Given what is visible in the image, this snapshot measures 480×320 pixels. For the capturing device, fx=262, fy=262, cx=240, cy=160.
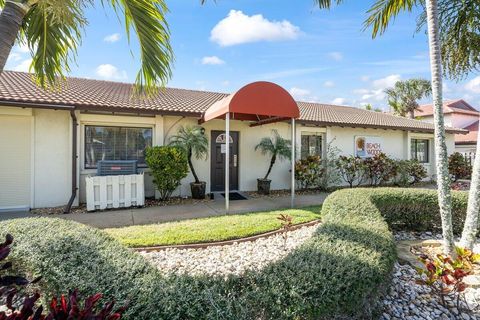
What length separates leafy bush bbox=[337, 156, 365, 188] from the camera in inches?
502

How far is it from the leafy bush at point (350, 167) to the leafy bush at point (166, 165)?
7714 mm

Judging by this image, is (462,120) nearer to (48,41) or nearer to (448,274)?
(448,274)

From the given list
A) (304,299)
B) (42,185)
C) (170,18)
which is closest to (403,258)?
(304,299)

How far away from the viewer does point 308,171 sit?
1162 cm

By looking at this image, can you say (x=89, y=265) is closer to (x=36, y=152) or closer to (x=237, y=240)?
(x=237, y=240)

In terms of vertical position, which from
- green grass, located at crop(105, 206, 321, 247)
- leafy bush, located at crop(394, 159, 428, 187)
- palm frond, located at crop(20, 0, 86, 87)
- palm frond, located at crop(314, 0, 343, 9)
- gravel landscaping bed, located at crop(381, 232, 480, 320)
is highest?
palm frond, located at crop(314, 0, 343, 9)

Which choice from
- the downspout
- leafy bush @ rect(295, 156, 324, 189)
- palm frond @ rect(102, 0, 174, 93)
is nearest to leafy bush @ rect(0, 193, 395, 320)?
palm frond @ rect(102, 0, 174, 93)

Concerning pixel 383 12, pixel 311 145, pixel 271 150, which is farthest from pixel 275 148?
pixel 383 12

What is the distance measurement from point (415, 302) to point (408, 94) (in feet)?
93.3

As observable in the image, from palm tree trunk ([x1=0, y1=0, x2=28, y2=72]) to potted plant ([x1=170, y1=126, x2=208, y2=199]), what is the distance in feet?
20.7

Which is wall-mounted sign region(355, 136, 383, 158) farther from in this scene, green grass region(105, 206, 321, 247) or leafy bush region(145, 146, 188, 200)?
leafy bush region(145, 146, 188, 200)

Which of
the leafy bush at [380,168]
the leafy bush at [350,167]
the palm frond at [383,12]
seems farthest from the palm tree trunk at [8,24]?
the leafy bush at [380,168]

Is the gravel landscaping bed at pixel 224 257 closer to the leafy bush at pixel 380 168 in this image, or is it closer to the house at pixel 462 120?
the leafy bush at pixel 380 168

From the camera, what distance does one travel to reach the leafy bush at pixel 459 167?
52.6 feet
